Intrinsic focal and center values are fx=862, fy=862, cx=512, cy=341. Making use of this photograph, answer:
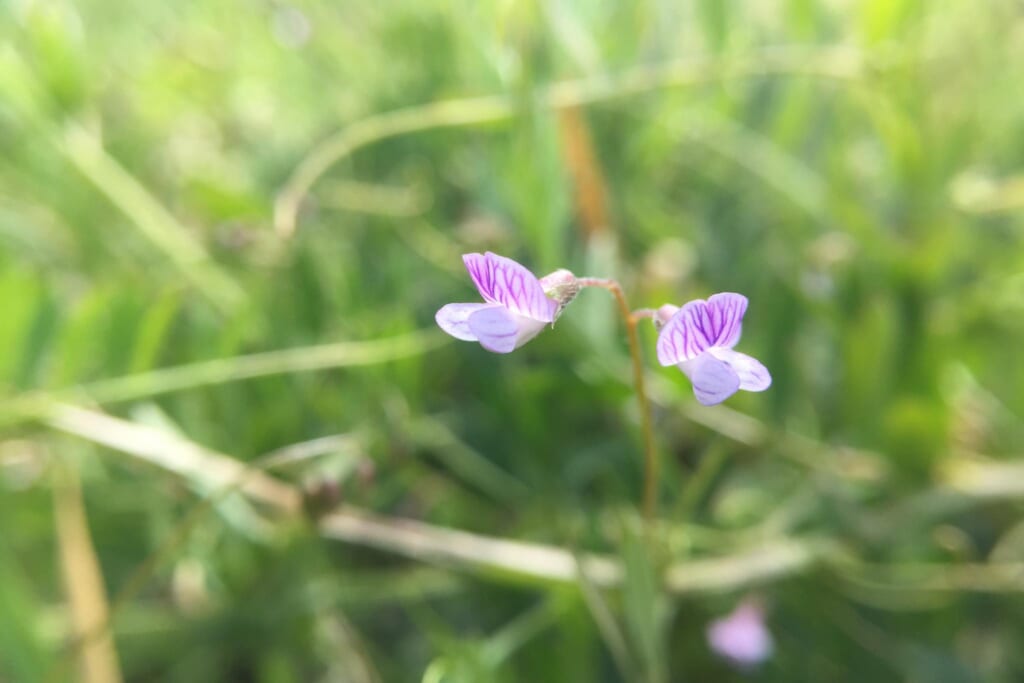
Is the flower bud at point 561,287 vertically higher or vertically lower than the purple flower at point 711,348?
higher

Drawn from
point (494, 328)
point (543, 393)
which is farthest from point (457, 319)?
point (543, 393)

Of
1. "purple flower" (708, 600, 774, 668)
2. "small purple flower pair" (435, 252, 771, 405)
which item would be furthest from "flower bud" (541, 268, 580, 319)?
"purple flower" (708, 600, 774, 668)

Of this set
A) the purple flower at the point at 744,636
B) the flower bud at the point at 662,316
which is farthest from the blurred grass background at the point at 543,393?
the flower bud at the point at 662,316

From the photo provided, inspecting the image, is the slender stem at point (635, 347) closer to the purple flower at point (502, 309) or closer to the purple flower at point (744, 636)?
the purple flower at point (502, 309)

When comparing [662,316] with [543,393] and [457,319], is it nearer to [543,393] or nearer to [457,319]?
[457,319]

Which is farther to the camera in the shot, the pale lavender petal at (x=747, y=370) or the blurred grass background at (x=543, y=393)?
the blurred grass background at (x=543, y=393)

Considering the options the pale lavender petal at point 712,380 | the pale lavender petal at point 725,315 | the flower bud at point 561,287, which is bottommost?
the pale lavender petal at point 712,380
